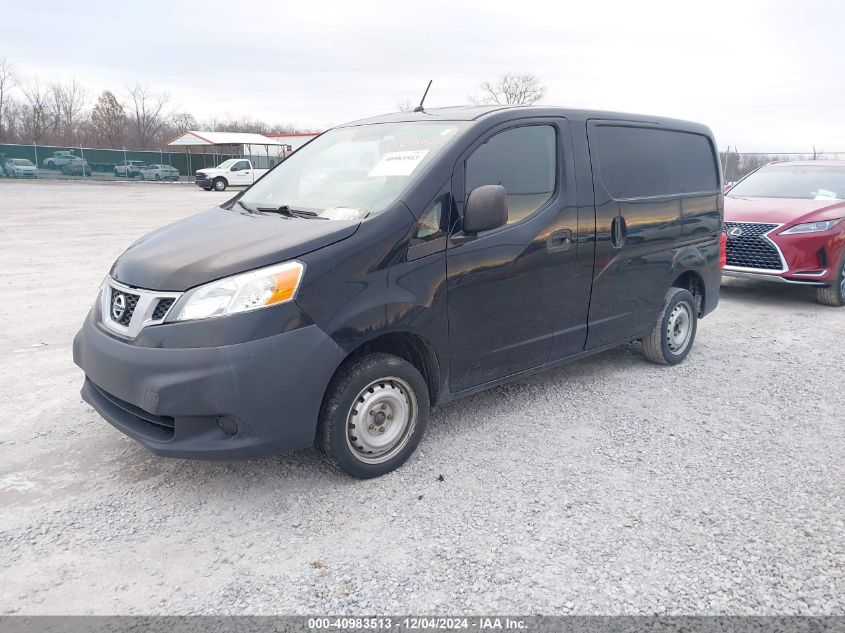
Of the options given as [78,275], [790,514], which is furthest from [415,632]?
[78,275]

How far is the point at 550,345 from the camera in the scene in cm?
423

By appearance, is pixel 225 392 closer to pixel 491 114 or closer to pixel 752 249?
pixel 491 114

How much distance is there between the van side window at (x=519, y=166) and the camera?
3719 mm

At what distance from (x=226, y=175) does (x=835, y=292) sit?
1310 inches

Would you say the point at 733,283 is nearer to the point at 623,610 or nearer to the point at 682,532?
the point at 682,532

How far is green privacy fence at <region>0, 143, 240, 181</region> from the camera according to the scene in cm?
3670

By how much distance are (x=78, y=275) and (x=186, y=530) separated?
6853mm

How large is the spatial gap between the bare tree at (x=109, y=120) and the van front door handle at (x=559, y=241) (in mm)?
62873

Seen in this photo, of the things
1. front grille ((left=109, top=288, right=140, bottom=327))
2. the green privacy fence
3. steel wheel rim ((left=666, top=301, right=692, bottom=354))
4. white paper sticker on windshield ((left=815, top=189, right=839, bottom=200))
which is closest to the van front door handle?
steel wheel rim ((left=666, top=301, right=692, bottom=354))

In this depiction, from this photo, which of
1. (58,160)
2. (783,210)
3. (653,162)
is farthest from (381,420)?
(58,160)

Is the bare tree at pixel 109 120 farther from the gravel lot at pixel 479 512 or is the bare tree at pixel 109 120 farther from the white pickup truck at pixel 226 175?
the gravel lot at pixel 479 512

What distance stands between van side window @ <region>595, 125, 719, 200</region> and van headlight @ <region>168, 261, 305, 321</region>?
2533 mm

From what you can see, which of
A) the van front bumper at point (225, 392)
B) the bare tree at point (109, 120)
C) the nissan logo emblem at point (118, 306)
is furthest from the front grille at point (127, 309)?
the bare tree at point (109, 120)

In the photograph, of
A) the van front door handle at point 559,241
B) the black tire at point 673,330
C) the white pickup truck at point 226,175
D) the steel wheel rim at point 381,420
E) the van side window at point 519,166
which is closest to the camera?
the steel wheel rim at point 381,420
